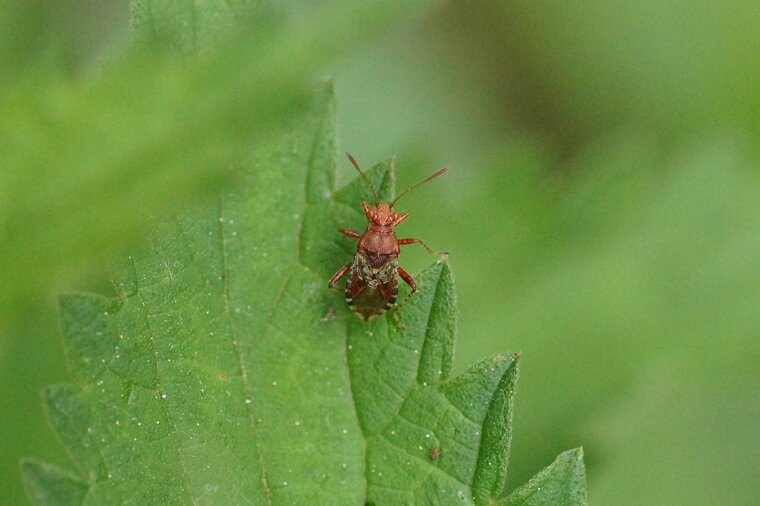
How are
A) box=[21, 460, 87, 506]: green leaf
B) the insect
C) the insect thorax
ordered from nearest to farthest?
box=[21, 460, 87, 506]: green leaf
the insect
the insect thorax

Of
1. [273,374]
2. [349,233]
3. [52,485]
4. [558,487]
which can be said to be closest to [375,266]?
[349,233]

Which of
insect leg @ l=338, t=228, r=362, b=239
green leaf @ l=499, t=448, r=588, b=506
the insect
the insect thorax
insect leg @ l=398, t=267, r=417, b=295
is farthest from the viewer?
the insect thorax

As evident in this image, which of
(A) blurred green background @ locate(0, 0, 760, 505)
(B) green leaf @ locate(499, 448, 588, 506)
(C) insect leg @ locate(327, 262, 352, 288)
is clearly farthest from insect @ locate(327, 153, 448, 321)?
(B) green leaf @ locate(499, 448, 588, 506)

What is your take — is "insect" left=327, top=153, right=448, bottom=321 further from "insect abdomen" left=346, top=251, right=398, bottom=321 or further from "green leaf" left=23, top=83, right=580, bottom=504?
"green leaf" left=23, top=83, right=580, bottom=504

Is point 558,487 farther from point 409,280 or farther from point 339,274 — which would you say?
point 339,274

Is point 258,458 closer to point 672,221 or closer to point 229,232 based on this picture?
point 229,232

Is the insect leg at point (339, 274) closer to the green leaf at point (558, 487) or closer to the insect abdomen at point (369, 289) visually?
the insect abdomen at point (369, 289)
